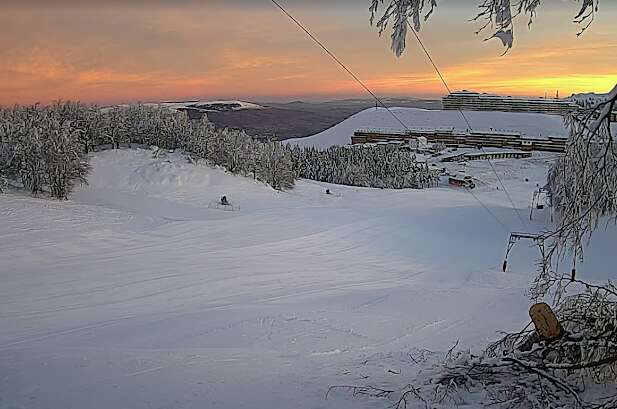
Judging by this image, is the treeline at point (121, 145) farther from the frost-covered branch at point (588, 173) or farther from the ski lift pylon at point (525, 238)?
the frost-covered branch at point (588, 173)

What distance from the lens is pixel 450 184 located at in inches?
2589

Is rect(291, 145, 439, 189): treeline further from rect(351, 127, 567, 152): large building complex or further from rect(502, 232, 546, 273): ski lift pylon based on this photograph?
rect(502, 232, 546, 273): ski lift pylon

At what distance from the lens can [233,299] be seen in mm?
12047

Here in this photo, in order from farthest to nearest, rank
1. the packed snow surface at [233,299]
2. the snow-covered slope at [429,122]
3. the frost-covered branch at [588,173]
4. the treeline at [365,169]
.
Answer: the snow-covered slope at [429,122]
the treeline at [365,169]
the packed snow surface at [233,299]
the frost-covered branch at [588,173]

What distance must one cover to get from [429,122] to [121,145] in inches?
4870

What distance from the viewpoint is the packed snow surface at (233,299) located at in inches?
222

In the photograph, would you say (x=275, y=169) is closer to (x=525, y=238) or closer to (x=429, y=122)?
(x=525, y=238)

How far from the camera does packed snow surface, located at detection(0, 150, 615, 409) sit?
5633mm

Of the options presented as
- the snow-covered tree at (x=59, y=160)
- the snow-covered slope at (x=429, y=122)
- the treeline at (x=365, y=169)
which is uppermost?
the snow-covered slope at (x=429, y=122)

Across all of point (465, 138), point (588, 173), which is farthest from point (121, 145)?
point (465, 138)

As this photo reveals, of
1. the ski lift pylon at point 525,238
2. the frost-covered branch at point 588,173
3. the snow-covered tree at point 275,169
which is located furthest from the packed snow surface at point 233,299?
the snow-covered tree at point 275,169

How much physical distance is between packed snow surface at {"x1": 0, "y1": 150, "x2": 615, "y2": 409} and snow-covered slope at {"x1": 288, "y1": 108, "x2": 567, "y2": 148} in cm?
11050

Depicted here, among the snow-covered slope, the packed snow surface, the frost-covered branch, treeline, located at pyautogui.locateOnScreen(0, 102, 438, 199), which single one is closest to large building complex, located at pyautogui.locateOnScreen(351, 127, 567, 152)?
the snow-covered slope

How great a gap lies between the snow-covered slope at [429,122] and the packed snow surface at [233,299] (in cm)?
11050
